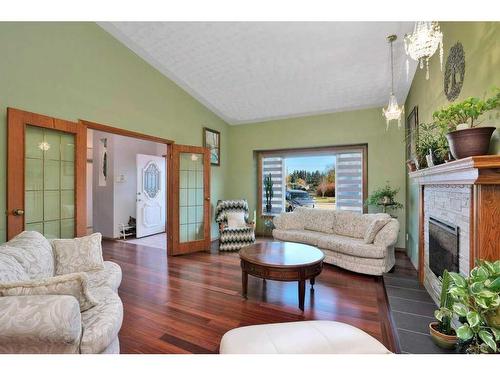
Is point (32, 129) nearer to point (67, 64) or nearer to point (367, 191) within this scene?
point (67, 64)

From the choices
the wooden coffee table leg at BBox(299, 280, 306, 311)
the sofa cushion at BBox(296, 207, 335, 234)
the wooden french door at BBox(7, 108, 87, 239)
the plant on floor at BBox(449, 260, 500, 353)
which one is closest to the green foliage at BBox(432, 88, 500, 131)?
the plant on floor at BBox(449, 260, 500, 353)

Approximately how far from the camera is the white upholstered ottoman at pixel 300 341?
1176 millimetres

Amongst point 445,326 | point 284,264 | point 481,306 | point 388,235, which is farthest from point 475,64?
point 284,264

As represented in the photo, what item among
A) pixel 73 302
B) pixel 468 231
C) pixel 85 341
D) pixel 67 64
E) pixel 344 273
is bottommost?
pixel 344 273

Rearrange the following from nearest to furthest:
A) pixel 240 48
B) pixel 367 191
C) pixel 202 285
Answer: pixel 202 285 < pixel 240 48 < pixel 367 191

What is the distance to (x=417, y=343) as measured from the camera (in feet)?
5.21

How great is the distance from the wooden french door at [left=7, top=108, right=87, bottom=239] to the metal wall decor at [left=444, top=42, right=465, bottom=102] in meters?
3.94

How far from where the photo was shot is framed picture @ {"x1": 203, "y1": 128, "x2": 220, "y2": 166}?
4.98 metres

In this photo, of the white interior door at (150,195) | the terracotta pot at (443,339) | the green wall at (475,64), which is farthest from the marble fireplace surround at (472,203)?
the white interior door at (150,195)

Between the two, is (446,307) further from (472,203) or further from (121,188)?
(121,188)

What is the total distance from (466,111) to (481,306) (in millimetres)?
1163

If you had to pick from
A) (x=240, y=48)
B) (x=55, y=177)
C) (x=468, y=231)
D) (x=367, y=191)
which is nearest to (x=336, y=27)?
(x=240, y=48)

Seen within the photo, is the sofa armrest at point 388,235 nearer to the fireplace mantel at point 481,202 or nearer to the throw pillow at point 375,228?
the throw pillow at point 375,228
